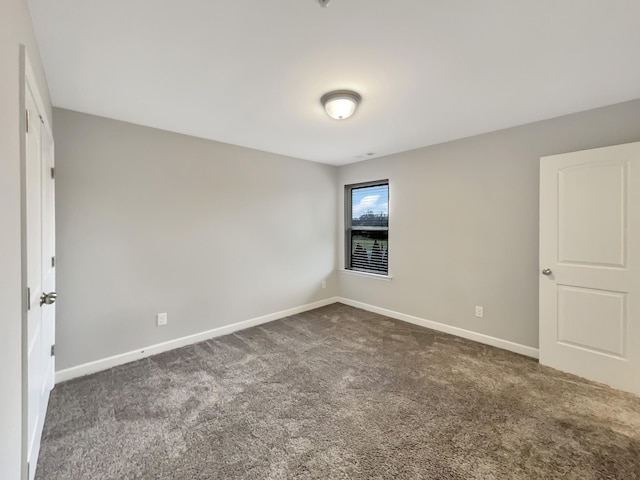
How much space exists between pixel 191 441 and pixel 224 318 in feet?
5.87

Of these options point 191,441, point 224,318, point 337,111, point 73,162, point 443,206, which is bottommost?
point 191,441

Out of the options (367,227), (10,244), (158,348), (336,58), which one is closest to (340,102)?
(336,58)

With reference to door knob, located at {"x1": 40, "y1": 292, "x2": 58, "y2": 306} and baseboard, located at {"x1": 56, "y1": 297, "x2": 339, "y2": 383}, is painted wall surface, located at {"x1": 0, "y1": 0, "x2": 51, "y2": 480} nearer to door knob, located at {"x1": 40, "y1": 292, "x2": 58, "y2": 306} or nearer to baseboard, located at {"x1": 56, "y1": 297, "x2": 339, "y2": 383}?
door knob, located at {"x1": 40, "y1": 292, "x2": 58, "y2": 306}

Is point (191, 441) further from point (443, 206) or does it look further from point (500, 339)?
point (443, 206)

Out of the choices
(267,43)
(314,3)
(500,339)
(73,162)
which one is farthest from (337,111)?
(500,339)

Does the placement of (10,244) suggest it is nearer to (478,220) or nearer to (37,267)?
(37,267)

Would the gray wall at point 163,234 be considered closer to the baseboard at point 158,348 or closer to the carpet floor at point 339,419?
the baseboard at point 158,348

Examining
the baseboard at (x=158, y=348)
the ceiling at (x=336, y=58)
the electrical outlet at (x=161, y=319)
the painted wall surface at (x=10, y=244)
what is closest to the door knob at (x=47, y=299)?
the painted wall surface at (x=10, y=244)

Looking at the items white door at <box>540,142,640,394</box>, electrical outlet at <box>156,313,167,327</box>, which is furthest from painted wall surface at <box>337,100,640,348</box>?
electrical outlet at <box>156,313,167,327</box>

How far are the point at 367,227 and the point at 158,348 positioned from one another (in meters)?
3.20

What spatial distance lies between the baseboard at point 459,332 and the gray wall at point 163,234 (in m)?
1.24

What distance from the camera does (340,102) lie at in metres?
2.22

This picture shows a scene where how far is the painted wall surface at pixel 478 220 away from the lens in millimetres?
2721

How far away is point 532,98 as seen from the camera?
2.31m
